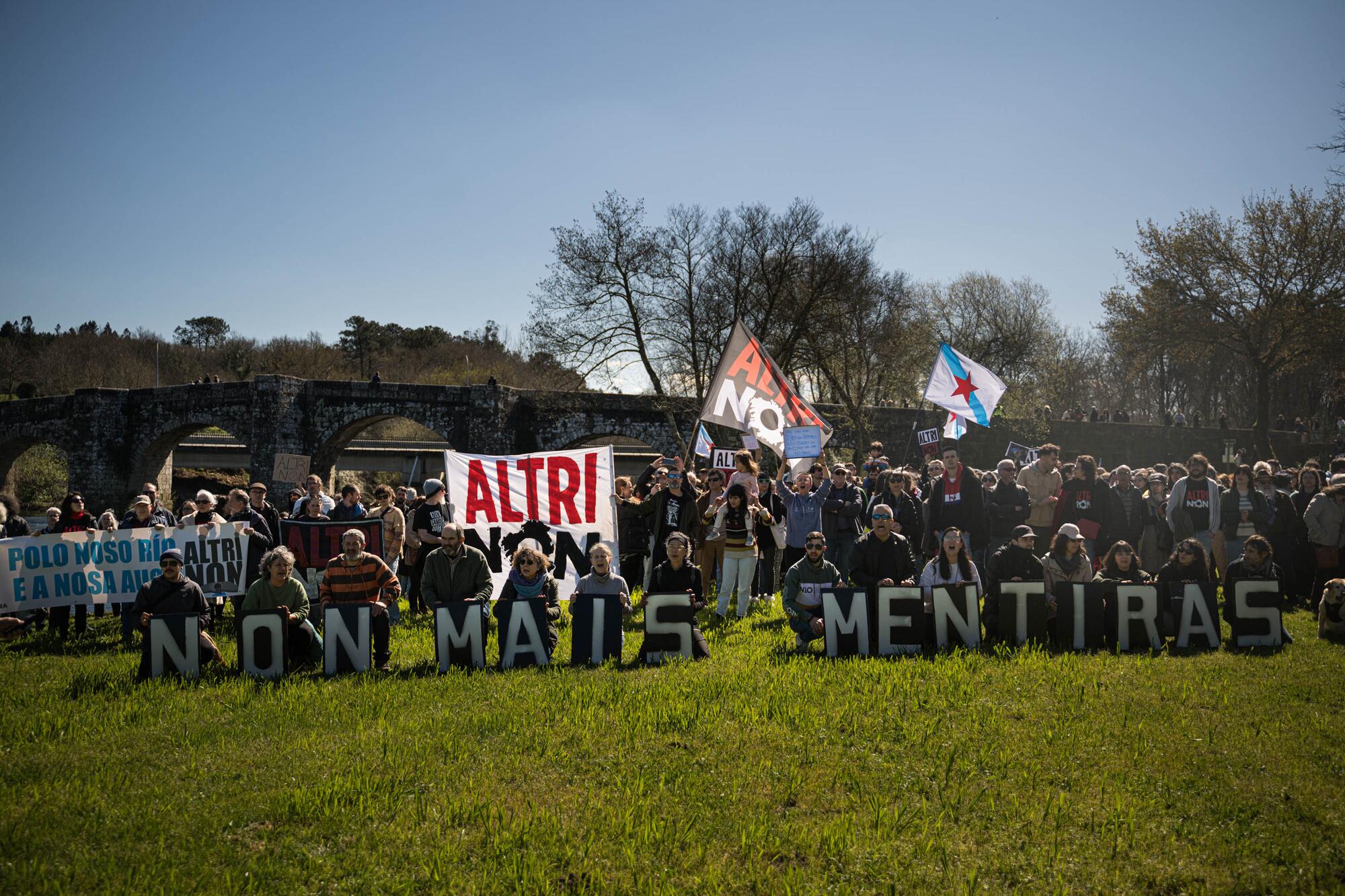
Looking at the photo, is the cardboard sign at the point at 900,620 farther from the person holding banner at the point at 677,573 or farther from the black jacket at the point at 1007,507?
the black jacket at the point at 1007,507

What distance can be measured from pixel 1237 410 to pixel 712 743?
72241 mm

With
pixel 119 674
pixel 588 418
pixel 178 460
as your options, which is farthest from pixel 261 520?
pixel 178 460

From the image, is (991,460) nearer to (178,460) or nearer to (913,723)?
(913,723)

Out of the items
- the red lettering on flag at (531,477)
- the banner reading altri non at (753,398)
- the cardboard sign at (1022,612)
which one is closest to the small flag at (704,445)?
the banner reading altri non at (753,398)

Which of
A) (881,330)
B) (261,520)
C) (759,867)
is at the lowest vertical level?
(759,867)

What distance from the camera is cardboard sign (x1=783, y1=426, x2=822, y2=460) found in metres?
13.2

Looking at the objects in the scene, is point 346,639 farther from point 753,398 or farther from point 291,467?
point 291,467

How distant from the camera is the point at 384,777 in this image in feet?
18.7

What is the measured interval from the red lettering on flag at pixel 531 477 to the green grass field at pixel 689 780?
383cm

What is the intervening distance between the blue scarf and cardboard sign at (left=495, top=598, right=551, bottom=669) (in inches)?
25.4

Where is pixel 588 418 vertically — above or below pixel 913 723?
above

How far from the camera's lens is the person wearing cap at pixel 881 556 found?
947cm

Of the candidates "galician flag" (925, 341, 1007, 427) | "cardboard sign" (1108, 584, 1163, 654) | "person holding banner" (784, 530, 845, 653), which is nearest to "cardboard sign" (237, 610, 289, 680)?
"person holding banner" (784, 530, 845, 653)

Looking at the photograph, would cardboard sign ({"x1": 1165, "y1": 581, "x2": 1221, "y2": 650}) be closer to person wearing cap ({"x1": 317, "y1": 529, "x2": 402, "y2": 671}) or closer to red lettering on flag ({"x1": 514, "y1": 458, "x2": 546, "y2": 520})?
red lettering on flag ({"x1": 514, "y1": 458, "x2": 546, "y2": 520})
